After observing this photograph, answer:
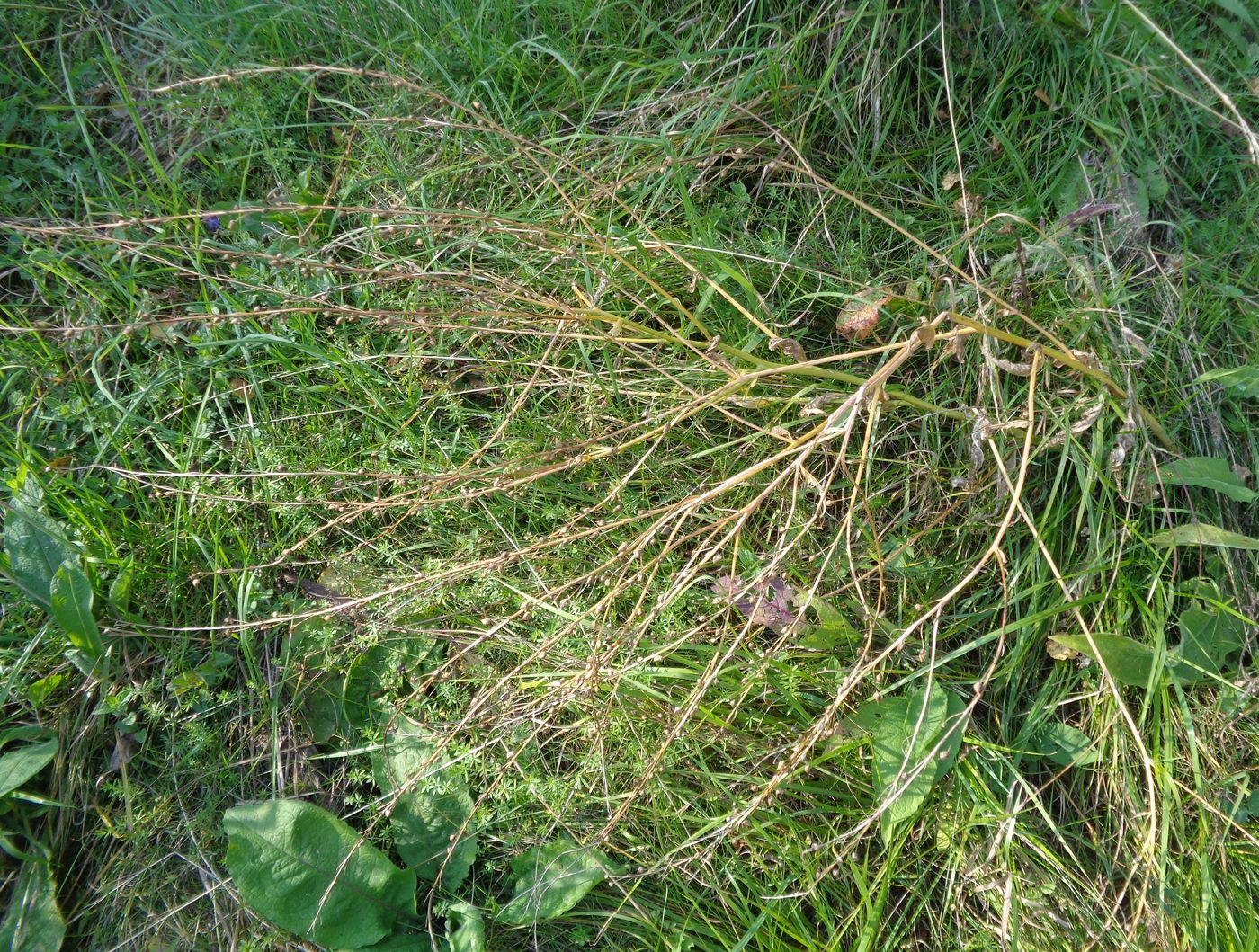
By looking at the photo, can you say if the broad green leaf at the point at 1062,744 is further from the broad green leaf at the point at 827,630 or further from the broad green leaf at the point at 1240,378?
the broad green leaf at the point at 1240,378

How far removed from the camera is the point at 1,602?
1.95 m

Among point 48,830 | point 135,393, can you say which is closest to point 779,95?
point 135,393

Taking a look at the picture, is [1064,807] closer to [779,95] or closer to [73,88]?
[779,95]

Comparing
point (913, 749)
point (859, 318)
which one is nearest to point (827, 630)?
point (913, 749)

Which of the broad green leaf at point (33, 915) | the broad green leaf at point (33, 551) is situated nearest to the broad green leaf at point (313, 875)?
the broad green leaf at point (33, 915)

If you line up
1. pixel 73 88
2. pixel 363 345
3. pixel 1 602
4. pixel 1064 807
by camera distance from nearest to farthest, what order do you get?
pixel 1064 807
pixel 1 602
pixel 363 345
pixel 73 88

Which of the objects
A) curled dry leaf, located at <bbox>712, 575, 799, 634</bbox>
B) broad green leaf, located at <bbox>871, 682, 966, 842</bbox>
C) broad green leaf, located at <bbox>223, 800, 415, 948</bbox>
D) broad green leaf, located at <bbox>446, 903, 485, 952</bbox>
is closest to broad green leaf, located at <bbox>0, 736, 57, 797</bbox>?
broad green leaf, located at <bbox>223, 800, 415, 948</bbox>

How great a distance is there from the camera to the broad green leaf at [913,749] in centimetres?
166

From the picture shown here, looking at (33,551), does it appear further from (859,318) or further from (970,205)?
(970,205)

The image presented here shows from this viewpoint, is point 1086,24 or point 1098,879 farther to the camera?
point 1086,24

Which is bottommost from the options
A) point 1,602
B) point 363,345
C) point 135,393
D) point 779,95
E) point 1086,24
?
point 1,602

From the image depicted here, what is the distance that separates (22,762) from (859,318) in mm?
1944

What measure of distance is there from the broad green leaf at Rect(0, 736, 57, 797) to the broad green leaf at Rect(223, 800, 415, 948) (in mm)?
411

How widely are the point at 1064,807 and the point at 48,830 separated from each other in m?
2.04
